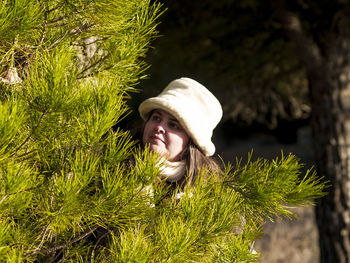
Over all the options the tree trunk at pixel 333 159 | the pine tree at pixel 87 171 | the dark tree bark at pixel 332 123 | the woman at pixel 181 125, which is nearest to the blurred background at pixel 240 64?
the dark tree bark at pixel 332 123

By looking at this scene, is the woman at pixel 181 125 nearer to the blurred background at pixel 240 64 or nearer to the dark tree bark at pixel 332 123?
the dark tree bark at pixel 332 123

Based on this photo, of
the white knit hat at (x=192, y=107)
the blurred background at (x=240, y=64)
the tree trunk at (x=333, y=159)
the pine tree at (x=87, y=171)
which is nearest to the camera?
the pine tree at (x=87, y=171)

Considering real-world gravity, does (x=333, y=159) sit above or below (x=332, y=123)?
below

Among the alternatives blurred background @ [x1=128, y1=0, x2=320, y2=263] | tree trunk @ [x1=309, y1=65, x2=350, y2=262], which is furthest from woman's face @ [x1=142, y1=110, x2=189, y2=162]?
blurred background @ [x1=128, y1=0, x2=320, y2=263]

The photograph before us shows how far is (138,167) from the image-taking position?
3.55ft

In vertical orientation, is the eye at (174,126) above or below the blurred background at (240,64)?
above

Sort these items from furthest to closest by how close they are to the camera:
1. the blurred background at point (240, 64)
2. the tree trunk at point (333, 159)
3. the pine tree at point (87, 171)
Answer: the blurred background at point (240, 64)
the tree trunk at point (333, 159)
the pine tree at point (87, 171)

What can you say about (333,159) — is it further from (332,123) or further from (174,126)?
(174,126)

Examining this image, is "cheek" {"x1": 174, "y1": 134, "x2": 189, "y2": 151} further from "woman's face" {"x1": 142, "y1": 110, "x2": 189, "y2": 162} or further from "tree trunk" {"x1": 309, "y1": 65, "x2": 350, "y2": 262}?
"tree trunk" {"x1": 309, "y1": 65, "x2": 350, "y2": 262}

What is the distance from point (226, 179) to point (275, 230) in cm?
424

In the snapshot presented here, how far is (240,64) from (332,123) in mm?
1531

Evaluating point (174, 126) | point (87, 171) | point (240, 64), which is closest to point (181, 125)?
point (174, 126)

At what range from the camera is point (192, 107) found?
1.68m

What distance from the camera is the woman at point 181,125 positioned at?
1.65m
